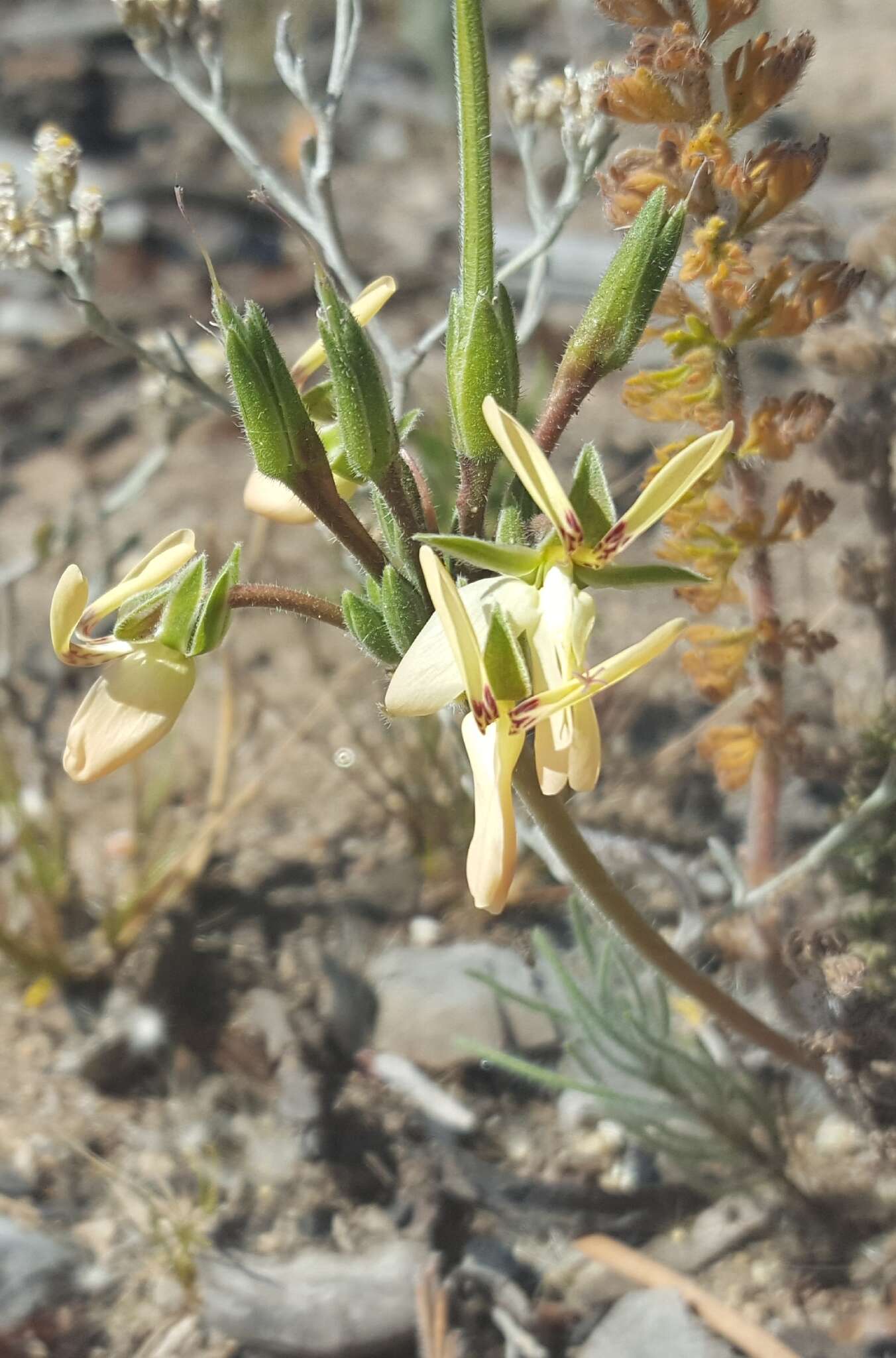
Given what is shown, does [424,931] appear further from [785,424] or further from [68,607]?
[68,607]

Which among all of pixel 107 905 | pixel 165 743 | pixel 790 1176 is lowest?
pixel 790 1176

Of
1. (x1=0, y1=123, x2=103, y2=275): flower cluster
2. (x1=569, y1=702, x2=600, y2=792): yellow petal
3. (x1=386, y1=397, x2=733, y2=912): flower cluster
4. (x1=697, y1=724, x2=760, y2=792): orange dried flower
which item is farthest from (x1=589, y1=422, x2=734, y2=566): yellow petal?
(x1=0, y1=123, x2=103, y2=275): flower cluster

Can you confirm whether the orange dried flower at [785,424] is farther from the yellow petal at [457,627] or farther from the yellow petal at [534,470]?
the yellow petal at [457,627]

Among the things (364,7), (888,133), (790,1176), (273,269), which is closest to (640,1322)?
(790,1176)

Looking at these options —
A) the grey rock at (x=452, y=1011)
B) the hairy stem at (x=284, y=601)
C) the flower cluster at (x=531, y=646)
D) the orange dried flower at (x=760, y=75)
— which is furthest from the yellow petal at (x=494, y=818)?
the grey rock at (x=452, y=1011)

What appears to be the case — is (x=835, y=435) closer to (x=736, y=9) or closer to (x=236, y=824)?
(x=736, y=9)

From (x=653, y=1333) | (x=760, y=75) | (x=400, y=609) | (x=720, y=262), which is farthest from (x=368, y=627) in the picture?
(x=653, y=1333)
